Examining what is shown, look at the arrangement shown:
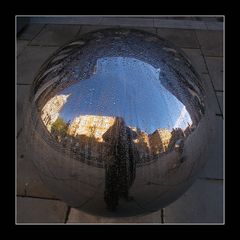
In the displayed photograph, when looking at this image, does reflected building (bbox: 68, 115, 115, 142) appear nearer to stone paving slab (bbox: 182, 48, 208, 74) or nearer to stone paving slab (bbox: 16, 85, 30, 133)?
stone paving slab (bbox: 16, 85, 30, 133)

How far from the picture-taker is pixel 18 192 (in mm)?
3984

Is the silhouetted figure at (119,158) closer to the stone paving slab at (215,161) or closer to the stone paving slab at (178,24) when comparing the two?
the stone paving slab at (215,161)

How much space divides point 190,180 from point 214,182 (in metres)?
1.13

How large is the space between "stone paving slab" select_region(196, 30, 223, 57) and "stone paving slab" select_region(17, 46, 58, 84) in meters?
3.07

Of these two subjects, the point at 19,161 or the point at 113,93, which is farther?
the point at 19,161

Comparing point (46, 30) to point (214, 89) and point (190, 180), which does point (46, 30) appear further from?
point (190, 180)

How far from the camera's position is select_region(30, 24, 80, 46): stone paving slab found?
24.4ft

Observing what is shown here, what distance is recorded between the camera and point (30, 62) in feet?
21.8

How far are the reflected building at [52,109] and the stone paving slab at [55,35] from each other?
4721 mm

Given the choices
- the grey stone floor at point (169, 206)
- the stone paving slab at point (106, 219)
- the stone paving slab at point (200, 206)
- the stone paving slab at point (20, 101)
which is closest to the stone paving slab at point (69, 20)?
the grey stone floor at point (169, 206)

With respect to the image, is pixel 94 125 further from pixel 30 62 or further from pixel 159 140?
pixel 30 62

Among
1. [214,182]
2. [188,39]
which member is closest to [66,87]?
[214,182]

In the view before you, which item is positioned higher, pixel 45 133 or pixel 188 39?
pixel 188 39

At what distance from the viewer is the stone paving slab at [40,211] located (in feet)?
12.0
